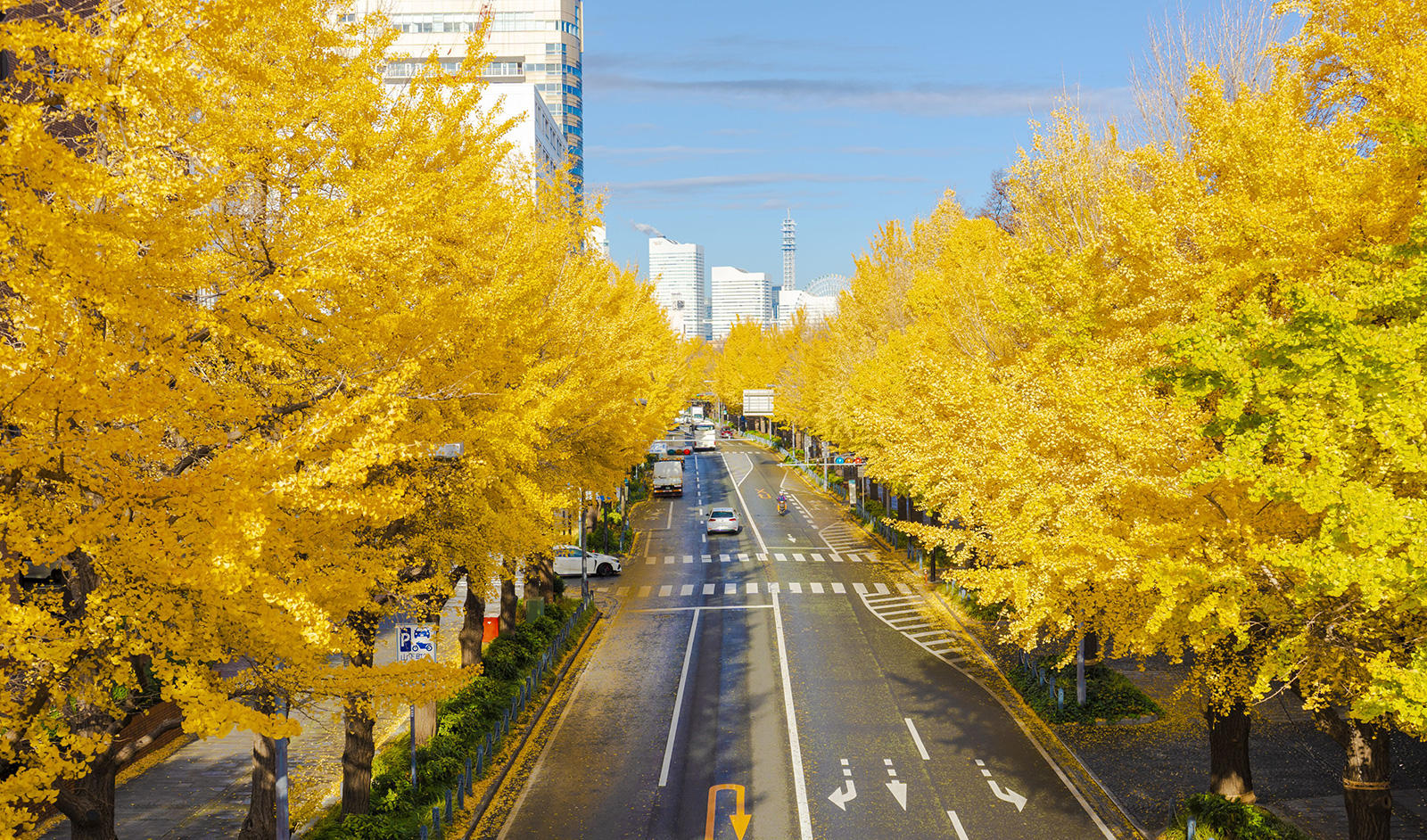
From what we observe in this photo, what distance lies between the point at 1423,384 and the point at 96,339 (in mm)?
11483

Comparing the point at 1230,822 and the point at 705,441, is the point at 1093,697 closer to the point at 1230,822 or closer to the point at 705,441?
the point at 1230,822

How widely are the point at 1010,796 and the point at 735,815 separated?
5.14 m

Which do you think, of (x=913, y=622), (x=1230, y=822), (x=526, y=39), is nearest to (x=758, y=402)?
(x=913, y=622)

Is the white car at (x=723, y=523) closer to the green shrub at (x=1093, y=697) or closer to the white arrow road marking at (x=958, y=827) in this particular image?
the green shrub at (x=1093, y=697)

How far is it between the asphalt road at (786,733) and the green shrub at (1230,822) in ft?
6.08

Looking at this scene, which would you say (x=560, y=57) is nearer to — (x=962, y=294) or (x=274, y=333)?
(x=962, y=294)

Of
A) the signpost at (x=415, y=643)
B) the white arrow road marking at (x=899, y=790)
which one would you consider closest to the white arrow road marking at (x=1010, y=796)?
the white arrow road marking at (x=899, y=790)

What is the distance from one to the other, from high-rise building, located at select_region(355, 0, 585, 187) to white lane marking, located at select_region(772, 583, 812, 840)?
9790cm

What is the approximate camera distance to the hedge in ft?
48.0

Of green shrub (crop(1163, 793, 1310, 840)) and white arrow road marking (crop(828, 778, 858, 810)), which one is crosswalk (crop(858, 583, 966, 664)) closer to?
white arrow road marking (crop(828, 778, 858, 810))

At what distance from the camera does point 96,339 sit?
25.8 feet

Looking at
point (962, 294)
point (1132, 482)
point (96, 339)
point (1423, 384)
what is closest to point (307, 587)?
point (96, 339)

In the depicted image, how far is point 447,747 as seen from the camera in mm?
18125

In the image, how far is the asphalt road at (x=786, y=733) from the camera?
16.8 meters
